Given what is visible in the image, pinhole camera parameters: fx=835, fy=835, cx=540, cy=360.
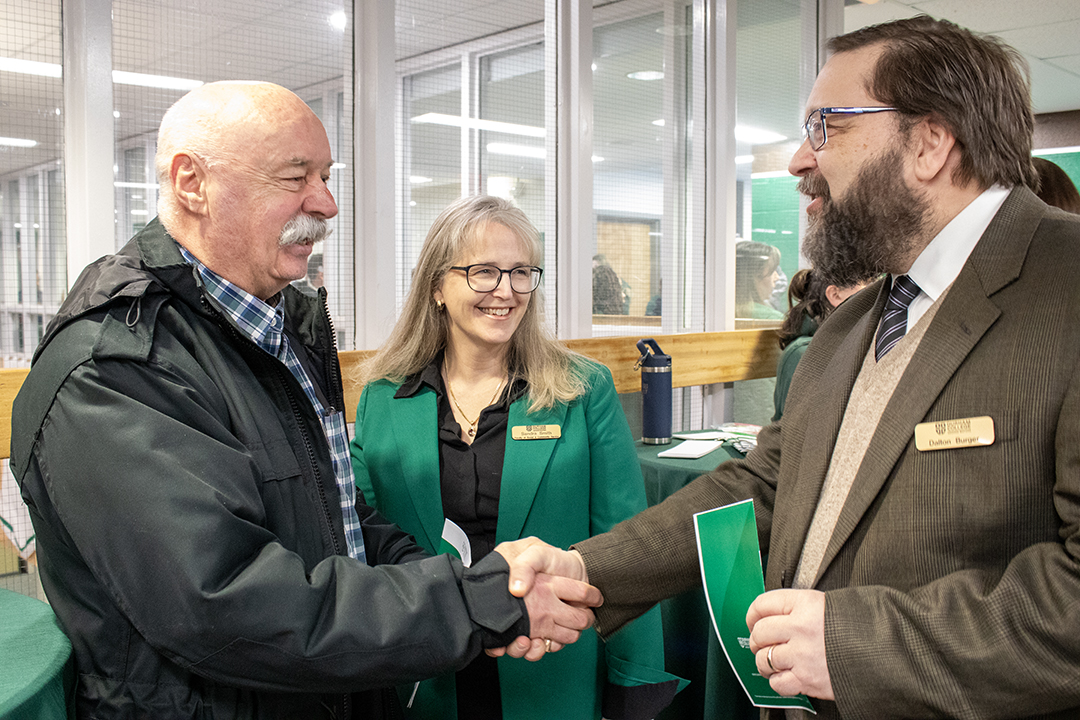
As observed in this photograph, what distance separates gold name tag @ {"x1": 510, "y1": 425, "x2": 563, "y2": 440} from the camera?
2.21m

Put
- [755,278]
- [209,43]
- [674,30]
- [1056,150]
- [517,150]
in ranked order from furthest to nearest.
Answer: [1056,150]
[755,278]
[674,30]
[517,150]
[209,43]

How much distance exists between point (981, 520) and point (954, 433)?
0.40ft

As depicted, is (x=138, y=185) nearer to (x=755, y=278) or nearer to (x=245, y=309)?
(x=245, y=309)

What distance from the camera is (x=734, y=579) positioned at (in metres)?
1.36

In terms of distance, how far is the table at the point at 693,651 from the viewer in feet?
8.46

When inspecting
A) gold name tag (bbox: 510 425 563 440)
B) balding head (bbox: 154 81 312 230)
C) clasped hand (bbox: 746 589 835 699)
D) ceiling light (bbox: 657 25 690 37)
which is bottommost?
clasped hand (bbox: 746 589 835 699)

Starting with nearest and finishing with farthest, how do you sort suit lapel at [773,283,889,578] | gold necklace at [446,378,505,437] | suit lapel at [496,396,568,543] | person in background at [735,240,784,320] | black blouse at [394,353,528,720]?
suit lapel at [773,283,889,578] < black blouse at [394,353,528,720] < suit lapel at [496,396,568,543] < gold necklace at [446,378,505,437] < person in background at [735,240,784,320]

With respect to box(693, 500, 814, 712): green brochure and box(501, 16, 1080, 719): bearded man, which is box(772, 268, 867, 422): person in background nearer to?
box(501, 16, 1080, 719): bearded man

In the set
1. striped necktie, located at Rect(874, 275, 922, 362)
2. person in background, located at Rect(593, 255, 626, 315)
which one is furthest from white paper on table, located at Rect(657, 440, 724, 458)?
striped necktie, located at Rect(874, 275, 922, 362)

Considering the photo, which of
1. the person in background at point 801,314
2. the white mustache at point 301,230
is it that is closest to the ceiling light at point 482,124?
the person in background at point 801,314

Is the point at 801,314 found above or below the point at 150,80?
below

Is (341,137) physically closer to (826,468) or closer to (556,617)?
(556,617)

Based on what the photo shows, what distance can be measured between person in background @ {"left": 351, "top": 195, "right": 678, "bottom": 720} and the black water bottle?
Answer: 135 cm

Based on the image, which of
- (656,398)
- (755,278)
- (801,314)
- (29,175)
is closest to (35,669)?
(29,175)
